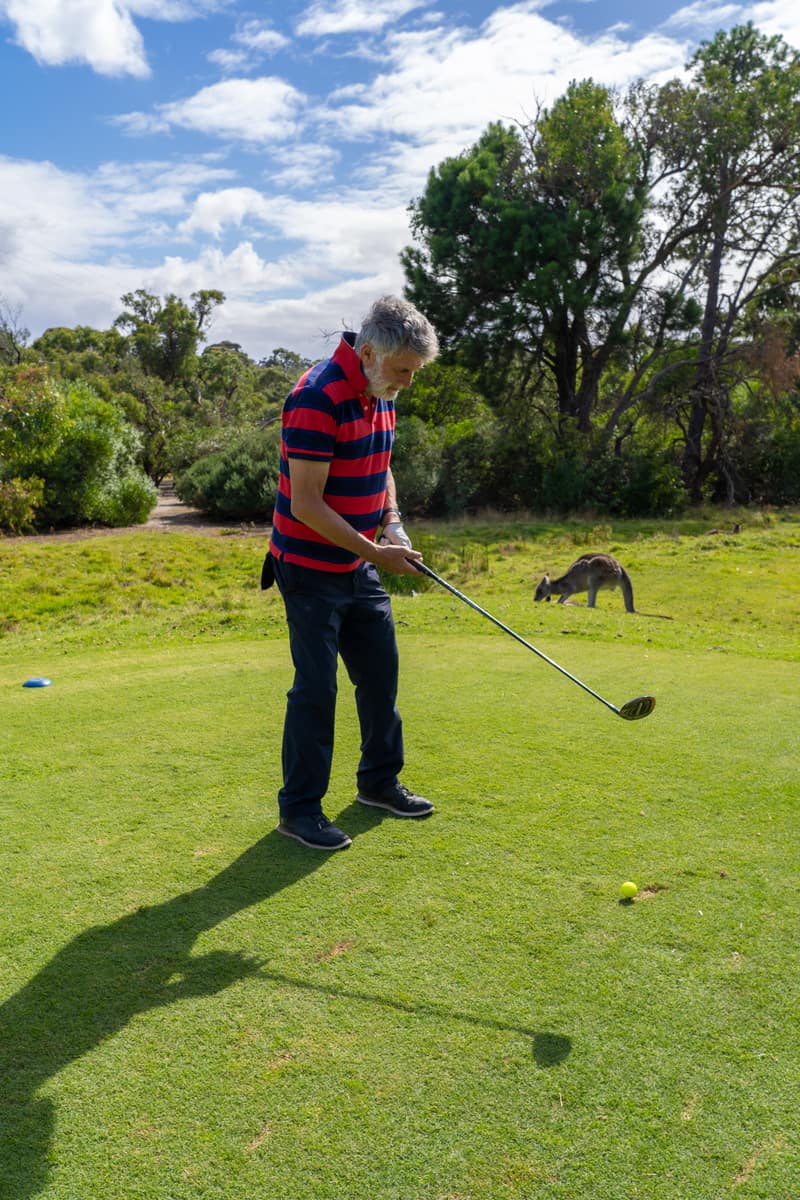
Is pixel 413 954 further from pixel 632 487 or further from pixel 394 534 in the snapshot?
pixel 632 487

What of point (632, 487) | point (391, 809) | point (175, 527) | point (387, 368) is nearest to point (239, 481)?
point (175, 527)

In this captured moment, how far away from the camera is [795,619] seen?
40.0 feet

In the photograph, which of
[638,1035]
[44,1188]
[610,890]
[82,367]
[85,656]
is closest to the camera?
[44,1188]

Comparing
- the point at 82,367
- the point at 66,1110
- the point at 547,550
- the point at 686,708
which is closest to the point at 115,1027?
the point at 66,1110

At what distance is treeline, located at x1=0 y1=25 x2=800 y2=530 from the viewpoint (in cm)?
2525

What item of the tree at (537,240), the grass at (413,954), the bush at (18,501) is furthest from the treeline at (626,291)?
the grass at (413,954)

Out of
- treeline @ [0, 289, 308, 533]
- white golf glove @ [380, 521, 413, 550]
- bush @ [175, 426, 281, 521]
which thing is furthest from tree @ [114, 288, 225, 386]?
white golf glove @ [380, 521, 413, 550]

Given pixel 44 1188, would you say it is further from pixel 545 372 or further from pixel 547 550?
pixel 545 372

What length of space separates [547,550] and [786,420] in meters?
14.4

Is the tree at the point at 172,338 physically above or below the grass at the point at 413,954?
above

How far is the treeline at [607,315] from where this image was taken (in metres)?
25.2

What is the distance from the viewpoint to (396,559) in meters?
3.86

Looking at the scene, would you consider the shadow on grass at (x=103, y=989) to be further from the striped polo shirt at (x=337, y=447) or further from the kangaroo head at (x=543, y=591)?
the kangaroo head at (x=543, y=591)

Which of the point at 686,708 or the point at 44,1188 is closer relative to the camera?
the point at 44,1188
